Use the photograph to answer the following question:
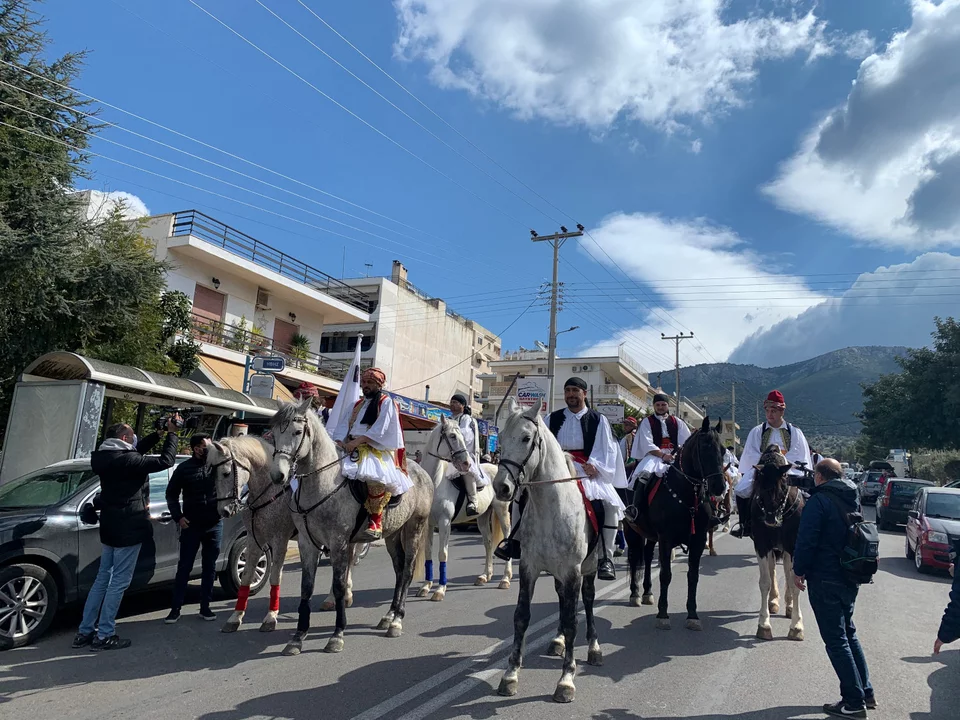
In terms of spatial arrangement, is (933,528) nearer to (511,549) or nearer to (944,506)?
(944,506)

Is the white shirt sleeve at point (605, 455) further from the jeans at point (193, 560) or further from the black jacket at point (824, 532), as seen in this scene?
the jeans at point (193, 560)

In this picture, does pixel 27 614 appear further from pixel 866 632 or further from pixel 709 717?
pixel 866 632

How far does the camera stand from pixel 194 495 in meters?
7.13

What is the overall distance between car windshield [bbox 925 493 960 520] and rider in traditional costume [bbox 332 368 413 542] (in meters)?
12.2

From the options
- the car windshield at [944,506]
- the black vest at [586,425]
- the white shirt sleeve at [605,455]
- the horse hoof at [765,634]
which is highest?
the black vest at [586,425]

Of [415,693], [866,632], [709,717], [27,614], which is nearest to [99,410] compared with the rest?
[27,614]

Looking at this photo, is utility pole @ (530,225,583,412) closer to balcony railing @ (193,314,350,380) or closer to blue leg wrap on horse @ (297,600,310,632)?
balcony railing @ (193,314,350,380)

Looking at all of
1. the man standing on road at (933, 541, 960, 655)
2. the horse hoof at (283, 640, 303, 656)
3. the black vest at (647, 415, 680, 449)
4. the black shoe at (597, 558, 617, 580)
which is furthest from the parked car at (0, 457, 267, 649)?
the man standing on road at (933, 541, 960, 655)

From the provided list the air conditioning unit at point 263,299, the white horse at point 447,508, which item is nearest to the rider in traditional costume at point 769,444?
the white horse at point 447,508

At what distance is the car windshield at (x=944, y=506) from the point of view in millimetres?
12945

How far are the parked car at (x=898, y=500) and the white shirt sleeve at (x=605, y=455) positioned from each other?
67.3 ft

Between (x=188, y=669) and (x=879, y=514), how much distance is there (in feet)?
80.5

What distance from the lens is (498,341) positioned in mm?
59031

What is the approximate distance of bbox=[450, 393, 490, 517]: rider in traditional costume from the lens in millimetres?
9289
